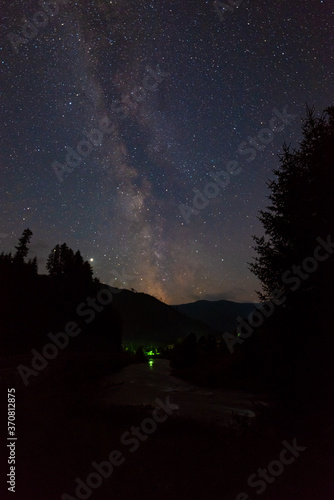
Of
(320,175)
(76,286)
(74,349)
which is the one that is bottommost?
(74,349)

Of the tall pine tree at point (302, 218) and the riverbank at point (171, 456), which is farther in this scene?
the tall pine tree at point (302, 218)

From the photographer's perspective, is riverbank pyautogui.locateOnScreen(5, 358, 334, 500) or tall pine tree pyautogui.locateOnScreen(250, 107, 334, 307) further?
tall pine tree pyautogui.locateOnScreen(250, 107, 334, 307)

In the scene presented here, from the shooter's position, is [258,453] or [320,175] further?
[320,175]

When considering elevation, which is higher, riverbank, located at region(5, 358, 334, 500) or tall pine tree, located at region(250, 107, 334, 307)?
tall pine tree, located at region(250, 107, 334, 307)

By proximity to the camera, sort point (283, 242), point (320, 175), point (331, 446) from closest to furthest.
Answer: point (331, 446)
point (320, 175)
point (283, 242)

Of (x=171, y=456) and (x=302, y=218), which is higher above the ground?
(x=302, y=218)

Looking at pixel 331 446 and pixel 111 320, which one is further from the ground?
pixel 111 320

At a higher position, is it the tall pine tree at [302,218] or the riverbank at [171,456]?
the tall pine tree at [302,218]

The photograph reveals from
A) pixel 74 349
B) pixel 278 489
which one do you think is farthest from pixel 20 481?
pixel 74 349

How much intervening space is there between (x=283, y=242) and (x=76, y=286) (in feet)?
203

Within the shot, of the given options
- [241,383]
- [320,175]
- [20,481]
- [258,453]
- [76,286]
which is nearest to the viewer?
[20,481]

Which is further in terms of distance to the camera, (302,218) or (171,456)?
(302,218)

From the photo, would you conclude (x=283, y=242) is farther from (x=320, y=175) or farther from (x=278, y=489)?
(x=278, y=489)

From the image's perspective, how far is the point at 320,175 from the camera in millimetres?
10914
